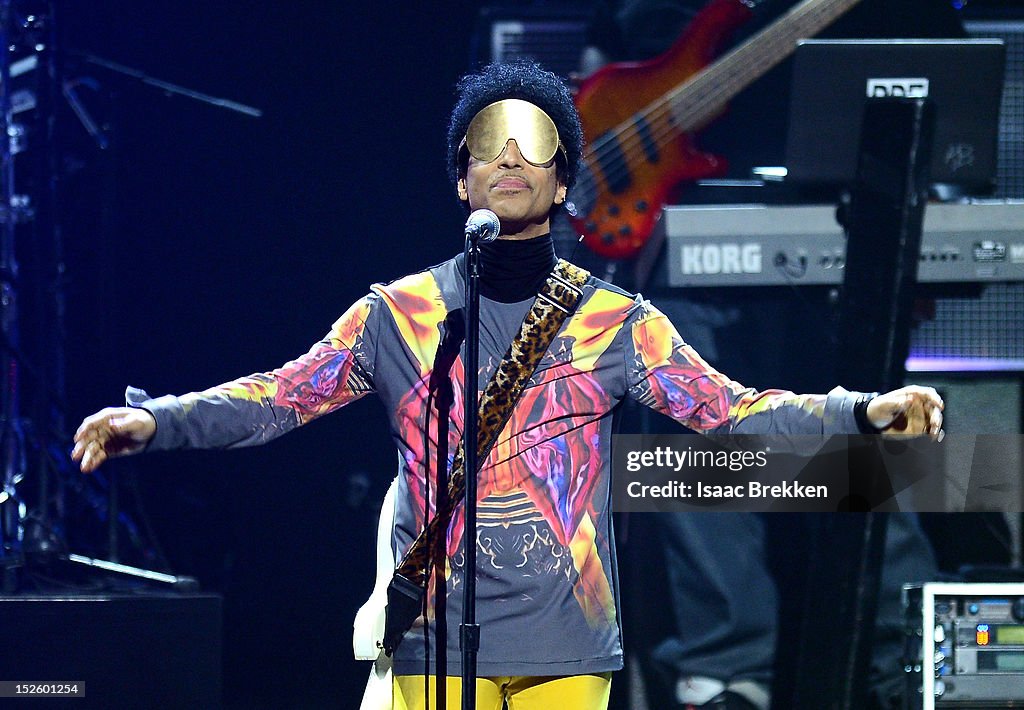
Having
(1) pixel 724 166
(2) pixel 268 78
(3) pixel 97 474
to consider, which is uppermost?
(2) pixel 268 78

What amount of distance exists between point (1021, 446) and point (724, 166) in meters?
1.26

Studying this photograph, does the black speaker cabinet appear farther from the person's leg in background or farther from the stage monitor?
the stage monitor

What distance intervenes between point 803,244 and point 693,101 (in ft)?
1.85

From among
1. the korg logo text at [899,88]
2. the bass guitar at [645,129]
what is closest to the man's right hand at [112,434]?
the bass guitar at [645,129]

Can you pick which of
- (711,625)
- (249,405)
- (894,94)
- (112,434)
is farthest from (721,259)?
(112,434)

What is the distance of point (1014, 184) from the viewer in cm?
420

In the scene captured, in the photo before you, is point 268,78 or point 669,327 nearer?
point 669,327

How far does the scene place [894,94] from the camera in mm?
3895

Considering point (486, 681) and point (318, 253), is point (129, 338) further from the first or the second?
point (486, 681)

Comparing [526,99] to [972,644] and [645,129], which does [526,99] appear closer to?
[645,129]

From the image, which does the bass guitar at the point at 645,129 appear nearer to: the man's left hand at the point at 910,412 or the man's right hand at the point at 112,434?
the man's left hand at the point at 910,412

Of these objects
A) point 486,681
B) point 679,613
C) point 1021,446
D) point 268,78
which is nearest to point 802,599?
point 679,613

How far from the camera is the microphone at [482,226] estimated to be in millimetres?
2473

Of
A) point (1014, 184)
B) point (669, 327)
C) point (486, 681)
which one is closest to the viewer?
point (486, 681)
